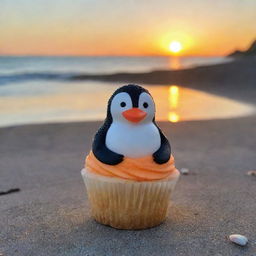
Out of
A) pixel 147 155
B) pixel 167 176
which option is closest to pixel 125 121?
pixel 147 155

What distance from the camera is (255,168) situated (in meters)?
6.23

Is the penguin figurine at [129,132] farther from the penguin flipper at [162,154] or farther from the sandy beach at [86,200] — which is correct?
the sandy beach at [86,200]

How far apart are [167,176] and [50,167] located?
308 centimetres

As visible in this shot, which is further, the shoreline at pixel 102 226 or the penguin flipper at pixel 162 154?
the penguin flipper at pixel 162 154

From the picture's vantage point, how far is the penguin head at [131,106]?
3.46 m

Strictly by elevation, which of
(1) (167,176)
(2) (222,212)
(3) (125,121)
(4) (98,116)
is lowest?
(4) (98,116)

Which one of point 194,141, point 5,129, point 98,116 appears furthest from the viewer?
point 98,116

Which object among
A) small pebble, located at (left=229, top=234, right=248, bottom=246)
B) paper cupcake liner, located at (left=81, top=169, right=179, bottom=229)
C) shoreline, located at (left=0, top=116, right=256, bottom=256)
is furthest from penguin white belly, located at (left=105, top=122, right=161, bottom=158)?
small pebble, located at (left=229, top=234, right=248, bottom=246)

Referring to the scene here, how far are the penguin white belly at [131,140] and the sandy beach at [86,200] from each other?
613mm

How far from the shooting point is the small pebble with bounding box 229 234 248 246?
11.2 feet

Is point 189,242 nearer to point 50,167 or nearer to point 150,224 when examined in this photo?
point 150,224

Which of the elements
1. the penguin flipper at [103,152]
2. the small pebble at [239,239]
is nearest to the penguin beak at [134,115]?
the penguin flipper at [103,152]

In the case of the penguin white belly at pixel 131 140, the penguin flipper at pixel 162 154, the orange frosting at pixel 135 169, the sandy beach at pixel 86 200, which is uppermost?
the penguin white belly at pixel 131 140

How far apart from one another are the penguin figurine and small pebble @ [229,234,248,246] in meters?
0.74
